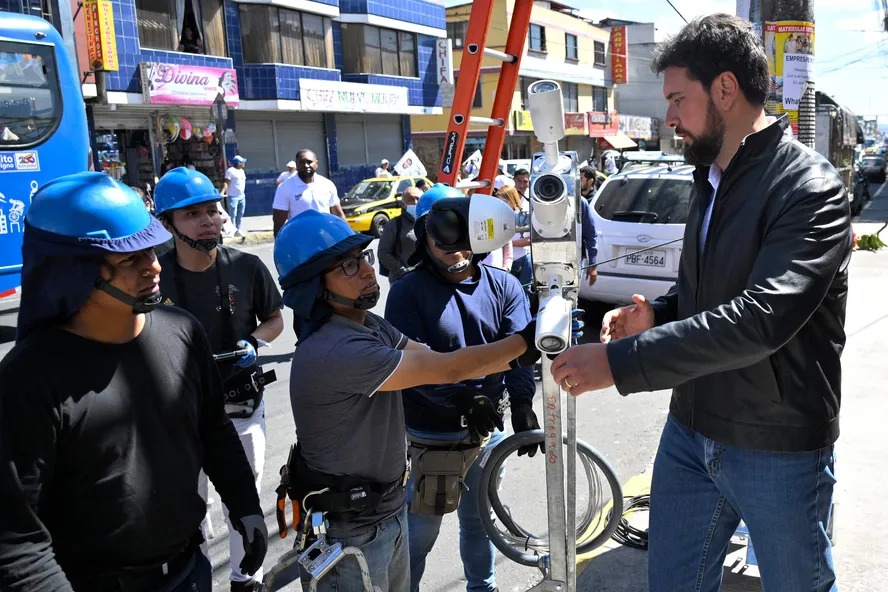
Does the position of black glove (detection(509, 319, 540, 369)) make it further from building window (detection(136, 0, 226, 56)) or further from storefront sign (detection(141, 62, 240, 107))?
building window (detection(136, 0, 226, 56))

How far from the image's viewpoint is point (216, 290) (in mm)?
3254

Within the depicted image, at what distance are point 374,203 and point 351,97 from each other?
8653mm

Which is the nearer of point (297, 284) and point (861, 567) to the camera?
point (297, 284)

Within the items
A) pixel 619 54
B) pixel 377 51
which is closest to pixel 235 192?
pixel 377 51

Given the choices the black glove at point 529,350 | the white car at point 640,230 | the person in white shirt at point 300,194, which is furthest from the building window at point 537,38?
the black glove at point 529,350

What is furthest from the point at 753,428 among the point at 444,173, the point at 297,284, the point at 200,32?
the point at 200,32

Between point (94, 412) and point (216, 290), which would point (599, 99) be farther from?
point (94, 412)

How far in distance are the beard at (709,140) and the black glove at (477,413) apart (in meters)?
1.13

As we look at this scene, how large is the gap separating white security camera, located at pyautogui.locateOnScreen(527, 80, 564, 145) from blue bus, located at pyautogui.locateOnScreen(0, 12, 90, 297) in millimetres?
7525

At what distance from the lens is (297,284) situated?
2281 mm

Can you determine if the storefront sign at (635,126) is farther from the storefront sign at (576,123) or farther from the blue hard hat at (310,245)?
the blue hard hat at (310,245)

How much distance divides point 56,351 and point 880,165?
159ft

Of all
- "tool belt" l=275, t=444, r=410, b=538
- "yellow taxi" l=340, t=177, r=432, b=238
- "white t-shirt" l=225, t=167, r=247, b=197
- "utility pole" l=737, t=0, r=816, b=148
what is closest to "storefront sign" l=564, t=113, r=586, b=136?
"yellow taxi" l=340, t=177, r=432, b=238

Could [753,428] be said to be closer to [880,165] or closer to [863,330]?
[863,330]
